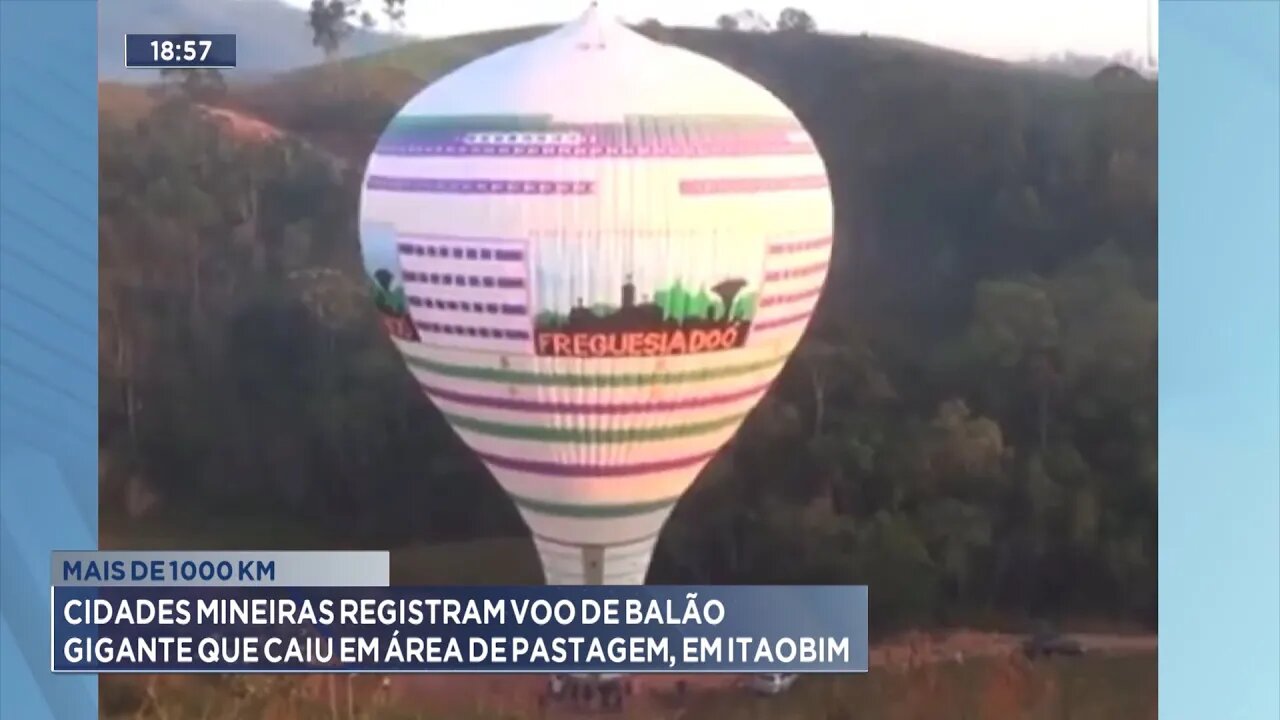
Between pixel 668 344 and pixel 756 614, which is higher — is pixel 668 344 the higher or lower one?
the higher one

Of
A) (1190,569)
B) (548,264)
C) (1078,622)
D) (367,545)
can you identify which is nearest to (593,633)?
(367,545)

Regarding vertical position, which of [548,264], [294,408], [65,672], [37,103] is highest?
[37,103]

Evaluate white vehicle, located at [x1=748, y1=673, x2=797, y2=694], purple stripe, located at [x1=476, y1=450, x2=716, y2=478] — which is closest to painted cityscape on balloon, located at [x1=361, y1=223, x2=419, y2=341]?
purple stripe, located at [x1=476, y1=450, x2=716, y2=478]

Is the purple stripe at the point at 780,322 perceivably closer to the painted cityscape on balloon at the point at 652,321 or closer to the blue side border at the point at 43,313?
the painted cityscape on balloon at the point at 652,321

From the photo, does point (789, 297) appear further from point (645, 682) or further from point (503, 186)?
point (645, 682)

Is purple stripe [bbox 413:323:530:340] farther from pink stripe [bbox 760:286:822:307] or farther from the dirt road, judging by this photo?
the dirt road

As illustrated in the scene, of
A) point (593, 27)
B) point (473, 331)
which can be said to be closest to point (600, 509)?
point (473, 331)

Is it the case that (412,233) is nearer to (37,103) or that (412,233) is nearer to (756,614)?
(37,103)
